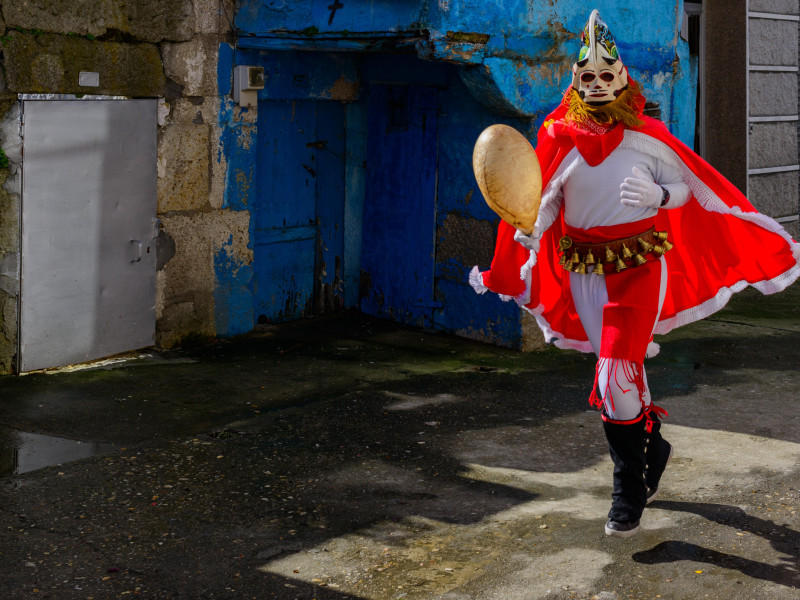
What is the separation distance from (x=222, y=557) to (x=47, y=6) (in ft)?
14.0

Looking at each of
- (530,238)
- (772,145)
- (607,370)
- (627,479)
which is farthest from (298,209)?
(772,145)

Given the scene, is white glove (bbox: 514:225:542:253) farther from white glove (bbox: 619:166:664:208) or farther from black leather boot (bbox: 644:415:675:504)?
black leather boot (bbox: 644:415:675:504)

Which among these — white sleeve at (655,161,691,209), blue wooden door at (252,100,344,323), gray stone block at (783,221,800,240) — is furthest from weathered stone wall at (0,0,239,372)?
gray stone block at (783,221,800,240)

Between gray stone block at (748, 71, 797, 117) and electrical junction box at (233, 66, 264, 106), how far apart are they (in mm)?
5455

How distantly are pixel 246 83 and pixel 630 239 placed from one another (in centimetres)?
433

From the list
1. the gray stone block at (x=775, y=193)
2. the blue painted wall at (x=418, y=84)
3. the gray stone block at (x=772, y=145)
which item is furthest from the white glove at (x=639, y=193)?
the gray stone block at (x=772, y=145)

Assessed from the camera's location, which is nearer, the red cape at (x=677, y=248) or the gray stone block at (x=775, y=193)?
the red cape at (x=677, y=248)

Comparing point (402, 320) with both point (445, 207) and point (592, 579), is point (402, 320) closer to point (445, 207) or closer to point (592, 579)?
point (445, 207)

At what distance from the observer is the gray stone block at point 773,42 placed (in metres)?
10.9

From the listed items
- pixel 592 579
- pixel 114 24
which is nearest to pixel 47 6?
pixel 114 24

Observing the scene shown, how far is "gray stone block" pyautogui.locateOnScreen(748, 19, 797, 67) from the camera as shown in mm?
10922

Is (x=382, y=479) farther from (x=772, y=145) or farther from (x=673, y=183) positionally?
(x=772, y=145)

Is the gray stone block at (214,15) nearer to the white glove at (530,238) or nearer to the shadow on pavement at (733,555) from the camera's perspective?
the white glove at (530,238)

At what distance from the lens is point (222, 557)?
4.34 meters
